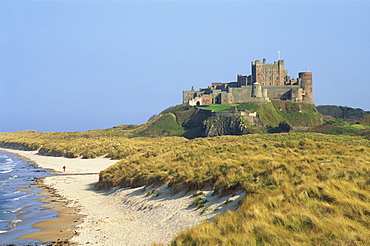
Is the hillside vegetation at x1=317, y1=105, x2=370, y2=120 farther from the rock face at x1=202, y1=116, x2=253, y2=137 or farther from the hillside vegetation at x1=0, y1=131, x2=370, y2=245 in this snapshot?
the hillside vegetation at x1=0, y1=131, x2=370, y2=245

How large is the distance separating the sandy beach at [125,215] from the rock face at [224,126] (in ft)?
185

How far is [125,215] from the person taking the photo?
18.9m

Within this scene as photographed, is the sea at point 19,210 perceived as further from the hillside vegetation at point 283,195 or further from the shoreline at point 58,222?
the hillside vegetation at point 283,195

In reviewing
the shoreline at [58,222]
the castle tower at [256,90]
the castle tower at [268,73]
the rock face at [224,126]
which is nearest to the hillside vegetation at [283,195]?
the shoreline at [58,222]

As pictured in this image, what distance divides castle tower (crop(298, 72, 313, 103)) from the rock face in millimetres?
30405

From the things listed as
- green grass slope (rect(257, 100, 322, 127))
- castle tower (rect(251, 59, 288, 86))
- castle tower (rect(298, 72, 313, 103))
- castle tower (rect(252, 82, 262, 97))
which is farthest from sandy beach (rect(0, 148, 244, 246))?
castle tower (rect(251, 59, 288, 86))

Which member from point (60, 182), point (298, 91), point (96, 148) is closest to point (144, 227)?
point (60, 182)

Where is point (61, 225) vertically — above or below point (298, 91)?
below

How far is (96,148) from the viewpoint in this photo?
201 feet

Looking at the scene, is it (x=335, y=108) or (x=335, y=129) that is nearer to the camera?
(x=335, y=129)

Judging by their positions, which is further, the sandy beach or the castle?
the castle

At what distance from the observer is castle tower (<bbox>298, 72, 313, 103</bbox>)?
106125 mm

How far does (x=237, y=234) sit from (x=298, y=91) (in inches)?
3893

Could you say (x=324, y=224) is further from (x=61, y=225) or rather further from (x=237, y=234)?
(x=61, y=225)
